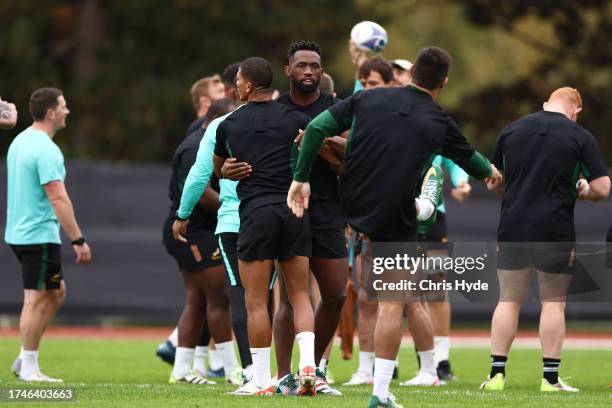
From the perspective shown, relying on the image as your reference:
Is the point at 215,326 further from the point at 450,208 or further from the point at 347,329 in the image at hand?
the point at 450,208

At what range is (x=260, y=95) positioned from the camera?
8516 mm

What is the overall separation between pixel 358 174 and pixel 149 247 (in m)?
11.0

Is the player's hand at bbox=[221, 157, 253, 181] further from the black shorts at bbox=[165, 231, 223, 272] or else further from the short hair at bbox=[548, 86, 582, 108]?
the short hair at bbox=[548, 86, 582, 108]

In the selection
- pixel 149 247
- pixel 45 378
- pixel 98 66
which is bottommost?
pixel 45 378

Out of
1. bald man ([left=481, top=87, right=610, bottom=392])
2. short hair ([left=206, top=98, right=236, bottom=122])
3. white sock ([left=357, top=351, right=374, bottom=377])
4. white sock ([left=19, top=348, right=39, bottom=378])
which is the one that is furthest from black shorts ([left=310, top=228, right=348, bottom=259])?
white sock ([left=19, top=348, right=39, bottom=378])

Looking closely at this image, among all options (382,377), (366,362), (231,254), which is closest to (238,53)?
(366,362)

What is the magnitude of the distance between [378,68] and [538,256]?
2.14 m

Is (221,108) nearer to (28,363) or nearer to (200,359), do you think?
(200,359)

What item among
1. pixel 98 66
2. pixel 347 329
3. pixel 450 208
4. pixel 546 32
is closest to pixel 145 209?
pixel 450 208

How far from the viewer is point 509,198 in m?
9.44

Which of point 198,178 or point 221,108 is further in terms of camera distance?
point 221,108

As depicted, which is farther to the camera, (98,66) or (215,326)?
(98,66)

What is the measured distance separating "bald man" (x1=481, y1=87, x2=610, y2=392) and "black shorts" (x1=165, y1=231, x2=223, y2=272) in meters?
2.43

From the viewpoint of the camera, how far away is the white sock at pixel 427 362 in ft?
33.5
